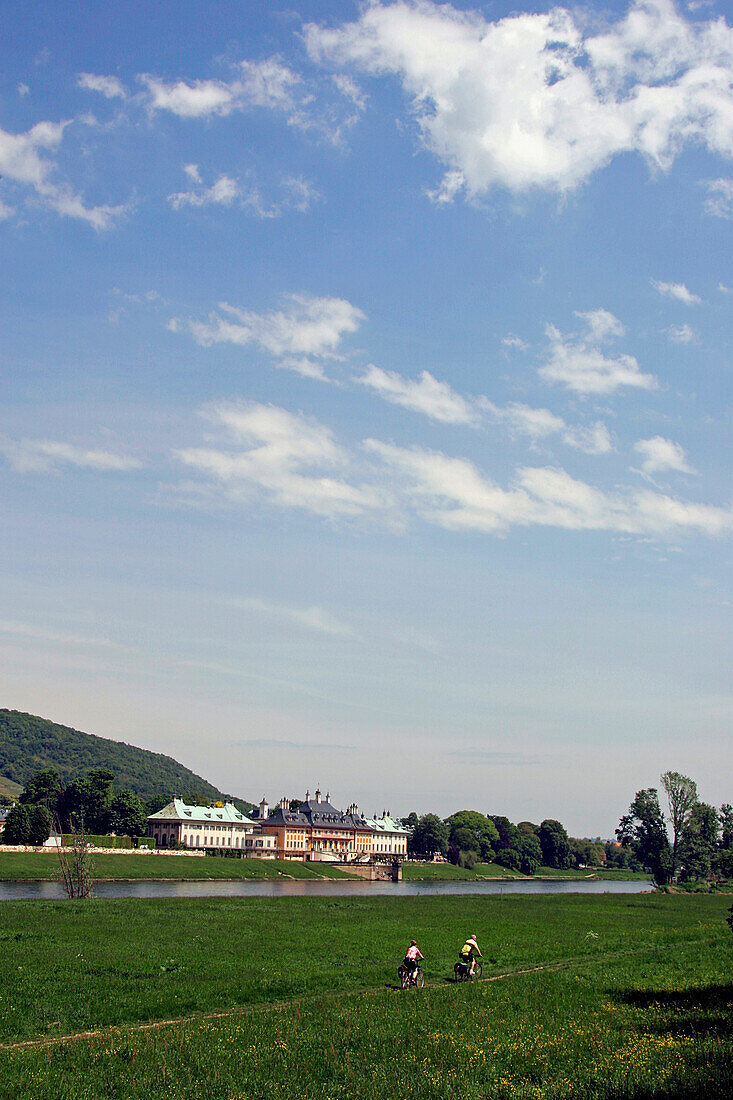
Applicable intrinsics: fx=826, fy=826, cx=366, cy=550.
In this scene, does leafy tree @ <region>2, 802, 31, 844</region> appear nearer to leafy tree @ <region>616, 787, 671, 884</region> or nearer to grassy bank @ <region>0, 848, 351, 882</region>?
grassy bank @ <region>0, 848, 351, 882</region>

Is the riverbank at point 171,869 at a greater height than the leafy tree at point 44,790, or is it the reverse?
the leafy tree at point 44,790

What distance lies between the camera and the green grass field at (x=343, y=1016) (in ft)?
63.2

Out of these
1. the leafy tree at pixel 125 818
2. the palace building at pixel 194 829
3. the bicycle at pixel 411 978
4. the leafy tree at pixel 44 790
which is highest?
the bicycle at pixel 411 978

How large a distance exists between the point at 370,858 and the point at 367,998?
166525 mm

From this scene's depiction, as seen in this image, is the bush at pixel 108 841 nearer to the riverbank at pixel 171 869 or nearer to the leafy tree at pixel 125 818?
the riverbank at pixel 171 869

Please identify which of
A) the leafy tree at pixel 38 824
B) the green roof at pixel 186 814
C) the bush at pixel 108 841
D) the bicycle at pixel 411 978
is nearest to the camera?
the bicycle at pixel 411 978

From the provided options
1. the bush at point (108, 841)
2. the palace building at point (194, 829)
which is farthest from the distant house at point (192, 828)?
the bush at point (108, 841)

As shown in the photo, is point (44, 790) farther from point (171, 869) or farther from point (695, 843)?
point (695, 843)

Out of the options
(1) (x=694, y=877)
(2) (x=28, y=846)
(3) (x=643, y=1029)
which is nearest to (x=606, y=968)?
(3) (x=643, y=1029)

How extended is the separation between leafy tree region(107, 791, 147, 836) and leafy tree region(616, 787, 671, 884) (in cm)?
9047

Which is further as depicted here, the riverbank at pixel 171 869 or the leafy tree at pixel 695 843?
the leafy tree at pixel 695 843

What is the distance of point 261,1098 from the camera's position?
60.4ft

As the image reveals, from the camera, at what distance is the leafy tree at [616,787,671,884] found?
145000 millimetres

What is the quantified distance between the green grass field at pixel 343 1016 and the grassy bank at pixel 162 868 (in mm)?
61391
